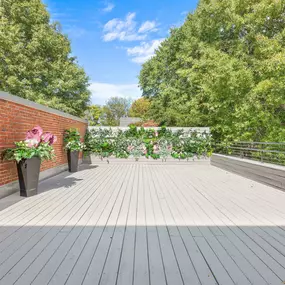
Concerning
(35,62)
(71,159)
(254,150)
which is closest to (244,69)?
(254,150)

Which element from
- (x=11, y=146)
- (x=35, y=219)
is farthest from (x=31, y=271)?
(x=11, y=146)

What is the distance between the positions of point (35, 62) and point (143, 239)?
12974 mm

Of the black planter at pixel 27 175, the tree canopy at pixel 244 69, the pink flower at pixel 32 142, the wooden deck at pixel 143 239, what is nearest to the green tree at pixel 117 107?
the tree canopy at pixel 244 69

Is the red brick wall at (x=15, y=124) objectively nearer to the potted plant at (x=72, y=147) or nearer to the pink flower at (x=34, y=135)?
the pink flower at (x=34, y=135)

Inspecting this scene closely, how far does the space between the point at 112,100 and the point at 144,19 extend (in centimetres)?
2791

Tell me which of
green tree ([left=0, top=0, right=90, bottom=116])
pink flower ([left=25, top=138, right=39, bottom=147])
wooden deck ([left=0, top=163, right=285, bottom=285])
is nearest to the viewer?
wooden deck ([left=0, top=163, right=285, bottom=285])

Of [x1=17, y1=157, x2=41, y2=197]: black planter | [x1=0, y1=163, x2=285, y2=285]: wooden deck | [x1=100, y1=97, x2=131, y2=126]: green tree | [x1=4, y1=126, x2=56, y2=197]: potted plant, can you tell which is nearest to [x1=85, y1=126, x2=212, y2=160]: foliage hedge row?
[x1=0, y1=163, x2=285, y2=285]: wooden deck

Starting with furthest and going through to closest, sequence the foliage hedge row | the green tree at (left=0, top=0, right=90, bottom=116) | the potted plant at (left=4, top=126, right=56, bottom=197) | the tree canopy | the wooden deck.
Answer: the green tree at (left=0, top=0, right=90, bottom=116) < the foliage hedge row < the tree canopy < the potted plant at (left=4, top=126, right=56, bottom=197) < the wooden deck

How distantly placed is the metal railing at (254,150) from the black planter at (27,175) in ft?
16.5

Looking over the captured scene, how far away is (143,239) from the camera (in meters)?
2.20

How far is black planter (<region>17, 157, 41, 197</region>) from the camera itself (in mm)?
3660

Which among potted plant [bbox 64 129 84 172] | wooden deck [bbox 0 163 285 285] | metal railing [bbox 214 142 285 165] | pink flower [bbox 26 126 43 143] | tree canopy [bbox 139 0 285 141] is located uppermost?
tree canopy [bbox 139 0 285 141]

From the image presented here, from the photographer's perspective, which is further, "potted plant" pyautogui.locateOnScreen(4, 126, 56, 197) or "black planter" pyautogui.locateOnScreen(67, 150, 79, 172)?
"black planter" pyautogui.locateOnScreen(67, 150, 79, 172)

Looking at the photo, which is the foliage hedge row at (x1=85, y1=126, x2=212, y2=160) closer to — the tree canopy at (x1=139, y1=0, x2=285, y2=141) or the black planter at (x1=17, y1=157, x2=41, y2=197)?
the tree canopy at (x1=139, y1=0, x2=285, y2=141)
